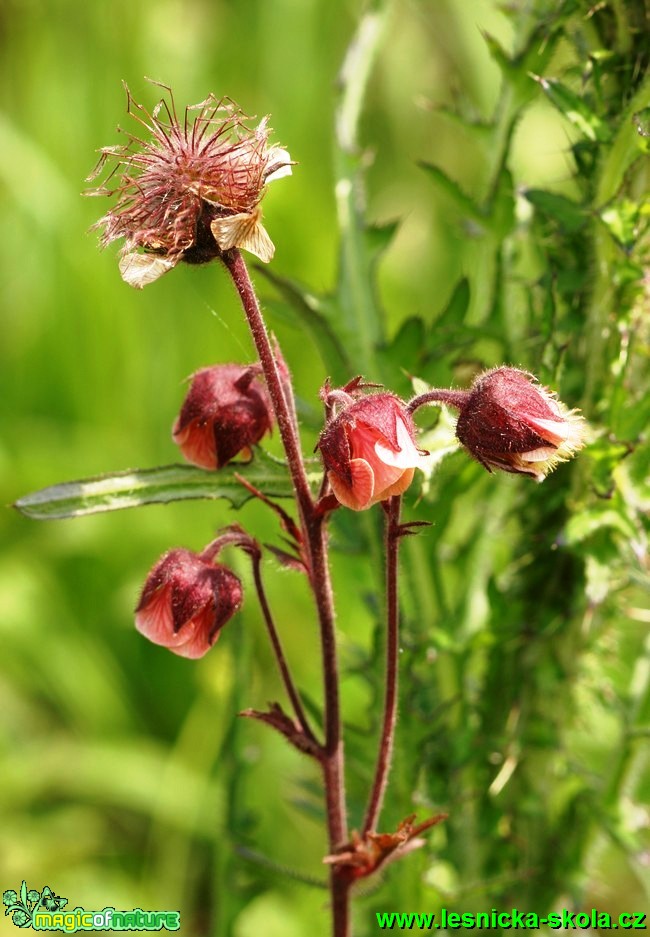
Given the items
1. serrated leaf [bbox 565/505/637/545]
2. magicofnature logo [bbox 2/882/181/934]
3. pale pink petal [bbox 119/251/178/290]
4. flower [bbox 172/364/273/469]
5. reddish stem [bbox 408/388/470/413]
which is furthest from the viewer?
magicofnature logo [bbox 2/882/181/934]

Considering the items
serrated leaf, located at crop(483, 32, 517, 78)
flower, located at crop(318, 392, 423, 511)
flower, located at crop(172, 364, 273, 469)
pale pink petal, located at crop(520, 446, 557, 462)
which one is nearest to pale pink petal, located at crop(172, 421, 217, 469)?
flower, located at crop(172, 364, 273, 469)

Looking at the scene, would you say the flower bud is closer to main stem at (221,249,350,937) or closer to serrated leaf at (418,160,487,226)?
main stem at (221,249,350,937)

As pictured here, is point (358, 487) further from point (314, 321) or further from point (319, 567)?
point (314, 321)

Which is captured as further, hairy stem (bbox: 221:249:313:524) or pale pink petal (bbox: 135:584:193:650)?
pale pink petal (bbox: 135:584:193:650)

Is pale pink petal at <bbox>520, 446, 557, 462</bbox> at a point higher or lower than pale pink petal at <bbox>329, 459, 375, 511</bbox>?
higher

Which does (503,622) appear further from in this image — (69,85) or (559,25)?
(69,85)

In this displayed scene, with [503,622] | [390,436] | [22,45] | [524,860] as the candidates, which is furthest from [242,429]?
[22,45]

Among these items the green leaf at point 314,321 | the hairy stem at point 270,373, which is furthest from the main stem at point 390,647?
the green leaf at point 314,321
